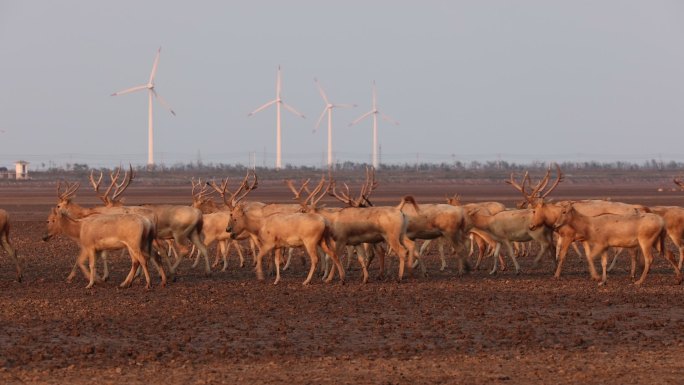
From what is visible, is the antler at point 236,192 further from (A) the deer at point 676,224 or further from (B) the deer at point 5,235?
(A) the deer at point 676,224

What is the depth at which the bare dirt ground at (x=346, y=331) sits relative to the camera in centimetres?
1288

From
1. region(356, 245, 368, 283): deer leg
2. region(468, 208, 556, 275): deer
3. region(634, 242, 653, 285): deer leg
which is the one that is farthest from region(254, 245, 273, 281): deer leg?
region(634, 242, 653, 285): deer leg

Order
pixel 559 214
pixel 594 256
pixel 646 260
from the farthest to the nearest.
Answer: pixel 559 214, pixel 594 256, pixel 646 260

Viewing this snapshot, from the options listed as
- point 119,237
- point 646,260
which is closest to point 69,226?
point 119,237

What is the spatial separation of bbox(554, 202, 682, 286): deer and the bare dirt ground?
49 centimetres

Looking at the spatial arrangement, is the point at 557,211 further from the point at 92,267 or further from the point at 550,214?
the point at 92,267

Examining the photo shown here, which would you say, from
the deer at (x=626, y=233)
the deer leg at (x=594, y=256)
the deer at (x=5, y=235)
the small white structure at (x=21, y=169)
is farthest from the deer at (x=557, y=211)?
the small white structure at (x=21, y=169)

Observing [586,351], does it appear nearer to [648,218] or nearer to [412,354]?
[412,354]

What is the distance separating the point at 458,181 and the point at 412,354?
4434 inches

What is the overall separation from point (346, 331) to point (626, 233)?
7659mm

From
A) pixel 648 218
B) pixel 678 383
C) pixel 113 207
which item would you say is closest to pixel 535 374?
pixel 678 383

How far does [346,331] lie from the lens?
622 inches

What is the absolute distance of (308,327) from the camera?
1612 cm

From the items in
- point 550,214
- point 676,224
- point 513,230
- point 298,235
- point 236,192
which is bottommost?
point 513,230
